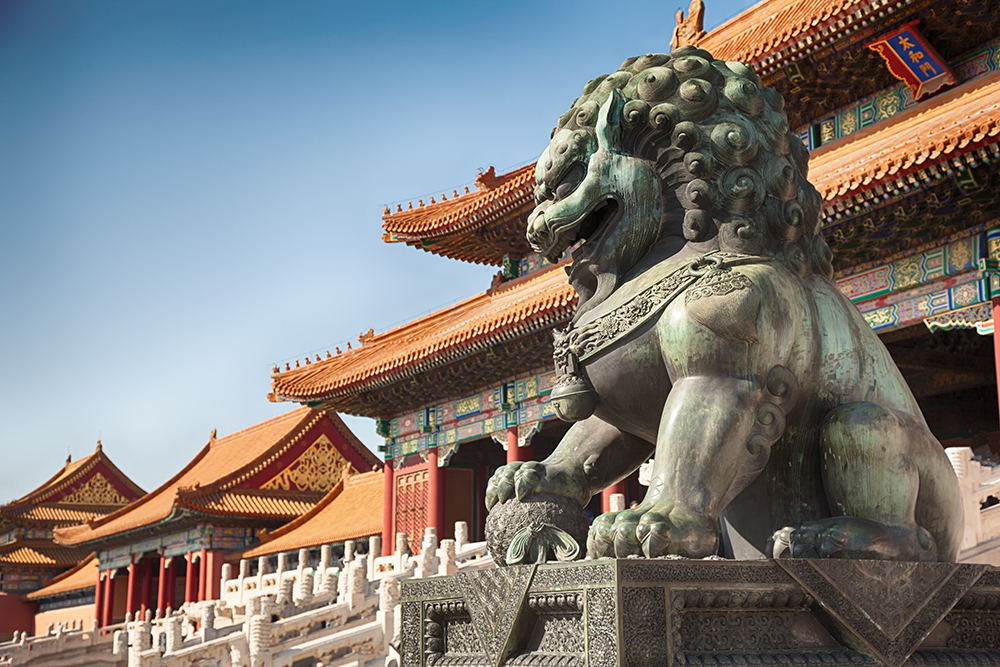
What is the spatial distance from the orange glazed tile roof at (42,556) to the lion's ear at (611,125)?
1231 inches

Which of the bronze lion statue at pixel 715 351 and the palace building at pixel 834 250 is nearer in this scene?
the bronze lion statue at pixel 715 351

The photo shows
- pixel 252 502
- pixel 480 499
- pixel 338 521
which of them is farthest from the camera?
pixel 252 502

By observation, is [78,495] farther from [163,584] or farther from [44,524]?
[163,584]

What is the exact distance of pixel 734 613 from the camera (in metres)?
1.89

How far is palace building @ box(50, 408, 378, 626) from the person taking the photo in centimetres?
2088

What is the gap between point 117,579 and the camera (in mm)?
27359

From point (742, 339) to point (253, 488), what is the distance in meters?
20.6

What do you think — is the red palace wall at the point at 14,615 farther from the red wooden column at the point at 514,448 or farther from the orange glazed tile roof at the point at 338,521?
the red wooden column at the point at 514,448

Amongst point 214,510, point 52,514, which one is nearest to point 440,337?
point 214,510

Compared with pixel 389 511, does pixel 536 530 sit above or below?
below

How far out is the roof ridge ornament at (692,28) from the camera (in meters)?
12.1

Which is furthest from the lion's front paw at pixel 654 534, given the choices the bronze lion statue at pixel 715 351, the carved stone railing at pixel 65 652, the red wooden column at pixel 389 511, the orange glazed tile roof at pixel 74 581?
the orange glazed tile roof at pixel 74 581

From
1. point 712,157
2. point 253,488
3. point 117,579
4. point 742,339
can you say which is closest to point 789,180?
point 712,157

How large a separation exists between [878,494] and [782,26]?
9.28 meters
